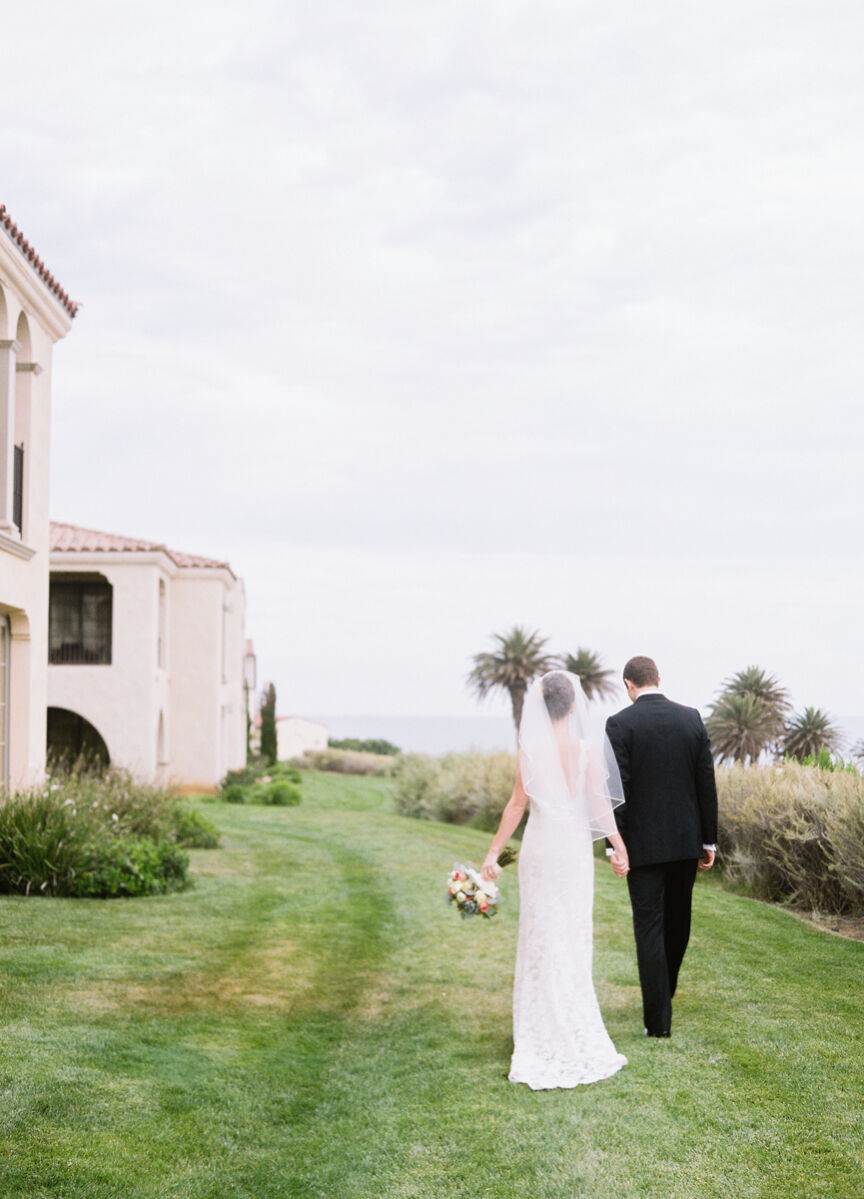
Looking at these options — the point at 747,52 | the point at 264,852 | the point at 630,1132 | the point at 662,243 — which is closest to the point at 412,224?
the point at 662,243

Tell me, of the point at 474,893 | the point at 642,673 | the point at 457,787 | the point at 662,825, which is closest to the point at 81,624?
the point at 457,787

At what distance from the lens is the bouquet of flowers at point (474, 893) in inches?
278

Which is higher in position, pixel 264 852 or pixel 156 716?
pixel 156 716

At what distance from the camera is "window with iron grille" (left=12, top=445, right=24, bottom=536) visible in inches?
595

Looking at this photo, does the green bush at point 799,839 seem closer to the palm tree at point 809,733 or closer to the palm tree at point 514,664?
the palm tree at point 809,733

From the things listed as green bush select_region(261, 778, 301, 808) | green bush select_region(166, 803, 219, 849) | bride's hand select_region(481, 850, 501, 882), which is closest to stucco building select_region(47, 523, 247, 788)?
green bush select_region(261, 778, 301, 808)

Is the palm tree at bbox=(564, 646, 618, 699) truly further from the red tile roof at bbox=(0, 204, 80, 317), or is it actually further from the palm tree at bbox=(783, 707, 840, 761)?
the red tile roof at bbox=(0, 204, 80, 317)

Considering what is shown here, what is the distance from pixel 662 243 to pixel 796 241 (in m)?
2.04

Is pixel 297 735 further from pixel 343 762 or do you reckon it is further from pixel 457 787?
pixel 457 787

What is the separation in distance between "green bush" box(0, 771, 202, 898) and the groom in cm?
847

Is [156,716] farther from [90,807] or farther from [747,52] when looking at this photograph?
[747,52]

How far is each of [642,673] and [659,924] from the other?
5.28 ft

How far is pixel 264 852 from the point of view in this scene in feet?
63.3

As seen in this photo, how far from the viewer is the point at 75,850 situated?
13172 millimetres
